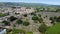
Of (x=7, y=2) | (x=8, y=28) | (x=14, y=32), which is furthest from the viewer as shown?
(x=7, y=2)

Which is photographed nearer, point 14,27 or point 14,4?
point 14,27

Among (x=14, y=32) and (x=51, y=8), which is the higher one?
(x=14, y=32)

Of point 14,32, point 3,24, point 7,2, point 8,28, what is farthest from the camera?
point 7,2

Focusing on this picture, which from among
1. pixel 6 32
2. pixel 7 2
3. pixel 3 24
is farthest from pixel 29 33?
pixel 7 2

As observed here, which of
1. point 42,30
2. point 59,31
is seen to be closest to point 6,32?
point 42,30

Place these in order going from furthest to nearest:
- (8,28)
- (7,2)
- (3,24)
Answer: (7,2) → (3,24) → (8,28)

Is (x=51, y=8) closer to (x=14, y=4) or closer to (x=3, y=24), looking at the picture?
(x=14, y=4)

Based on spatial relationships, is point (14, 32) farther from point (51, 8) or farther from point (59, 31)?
point (51, 8)

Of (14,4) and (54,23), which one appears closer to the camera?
(54,23)

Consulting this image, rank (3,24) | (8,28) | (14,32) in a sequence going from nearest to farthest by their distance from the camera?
(14,32) → (8,28) → (3,24)
